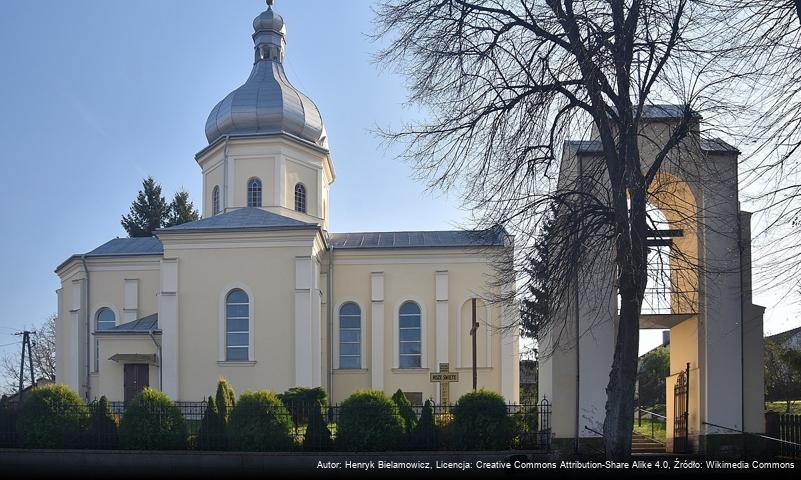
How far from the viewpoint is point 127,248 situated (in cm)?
3528

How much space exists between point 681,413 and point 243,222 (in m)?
16.2

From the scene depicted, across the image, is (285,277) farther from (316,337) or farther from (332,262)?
(332,262)

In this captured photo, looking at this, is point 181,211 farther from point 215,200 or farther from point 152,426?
point 152,426

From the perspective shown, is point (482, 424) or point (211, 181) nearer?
point (482, 424)

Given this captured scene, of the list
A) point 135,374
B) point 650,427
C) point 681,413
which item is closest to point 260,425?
point 681,413

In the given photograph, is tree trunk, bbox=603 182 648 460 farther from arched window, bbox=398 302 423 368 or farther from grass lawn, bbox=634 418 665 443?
arched window, bbox=398 302 423 368

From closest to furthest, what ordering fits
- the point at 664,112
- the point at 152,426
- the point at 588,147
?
the point at 664,112, the point at 588,147, the point at 152,426

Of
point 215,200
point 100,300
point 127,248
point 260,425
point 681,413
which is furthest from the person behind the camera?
point 127,248

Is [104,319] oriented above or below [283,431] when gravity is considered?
above

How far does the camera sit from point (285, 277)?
28125mm

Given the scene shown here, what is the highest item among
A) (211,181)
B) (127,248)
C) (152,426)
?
(211,181)

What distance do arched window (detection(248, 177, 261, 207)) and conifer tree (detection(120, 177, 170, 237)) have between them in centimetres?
2309

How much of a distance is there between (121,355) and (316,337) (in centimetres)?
682

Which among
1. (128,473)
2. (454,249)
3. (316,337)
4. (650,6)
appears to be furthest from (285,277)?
(650,6)
